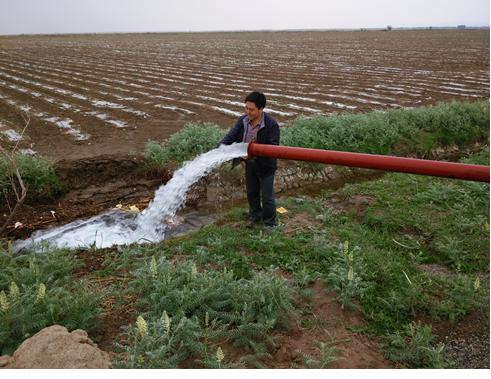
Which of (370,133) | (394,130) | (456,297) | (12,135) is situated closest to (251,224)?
(456,297)

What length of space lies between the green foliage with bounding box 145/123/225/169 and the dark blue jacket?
8.03ft

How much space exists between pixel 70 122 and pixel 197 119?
2731 mm

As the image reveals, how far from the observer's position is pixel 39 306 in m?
3.15

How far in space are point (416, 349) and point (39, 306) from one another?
277 centimetres

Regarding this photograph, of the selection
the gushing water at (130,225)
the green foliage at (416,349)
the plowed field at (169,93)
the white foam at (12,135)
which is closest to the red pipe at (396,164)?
the green foliage at (416,349)

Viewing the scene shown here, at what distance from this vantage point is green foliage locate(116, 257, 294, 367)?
2.87 metres

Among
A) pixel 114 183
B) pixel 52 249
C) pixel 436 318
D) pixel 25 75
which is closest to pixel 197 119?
pixel 114 183

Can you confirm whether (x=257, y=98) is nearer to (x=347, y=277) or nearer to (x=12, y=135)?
(x=347, y=277)

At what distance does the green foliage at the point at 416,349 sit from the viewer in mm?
2984

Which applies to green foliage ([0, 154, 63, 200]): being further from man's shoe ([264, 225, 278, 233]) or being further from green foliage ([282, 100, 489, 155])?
green foliage ([282, 100, 489, 155])

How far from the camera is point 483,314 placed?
3.54 meters

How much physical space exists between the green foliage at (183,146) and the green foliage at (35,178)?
1.44 meters

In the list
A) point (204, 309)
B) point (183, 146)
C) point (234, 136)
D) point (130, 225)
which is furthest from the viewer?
point (183, 146)

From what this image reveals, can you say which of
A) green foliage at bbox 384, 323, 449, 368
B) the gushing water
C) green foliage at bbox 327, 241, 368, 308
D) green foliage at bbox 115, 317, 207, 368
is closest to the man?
the gushing water
